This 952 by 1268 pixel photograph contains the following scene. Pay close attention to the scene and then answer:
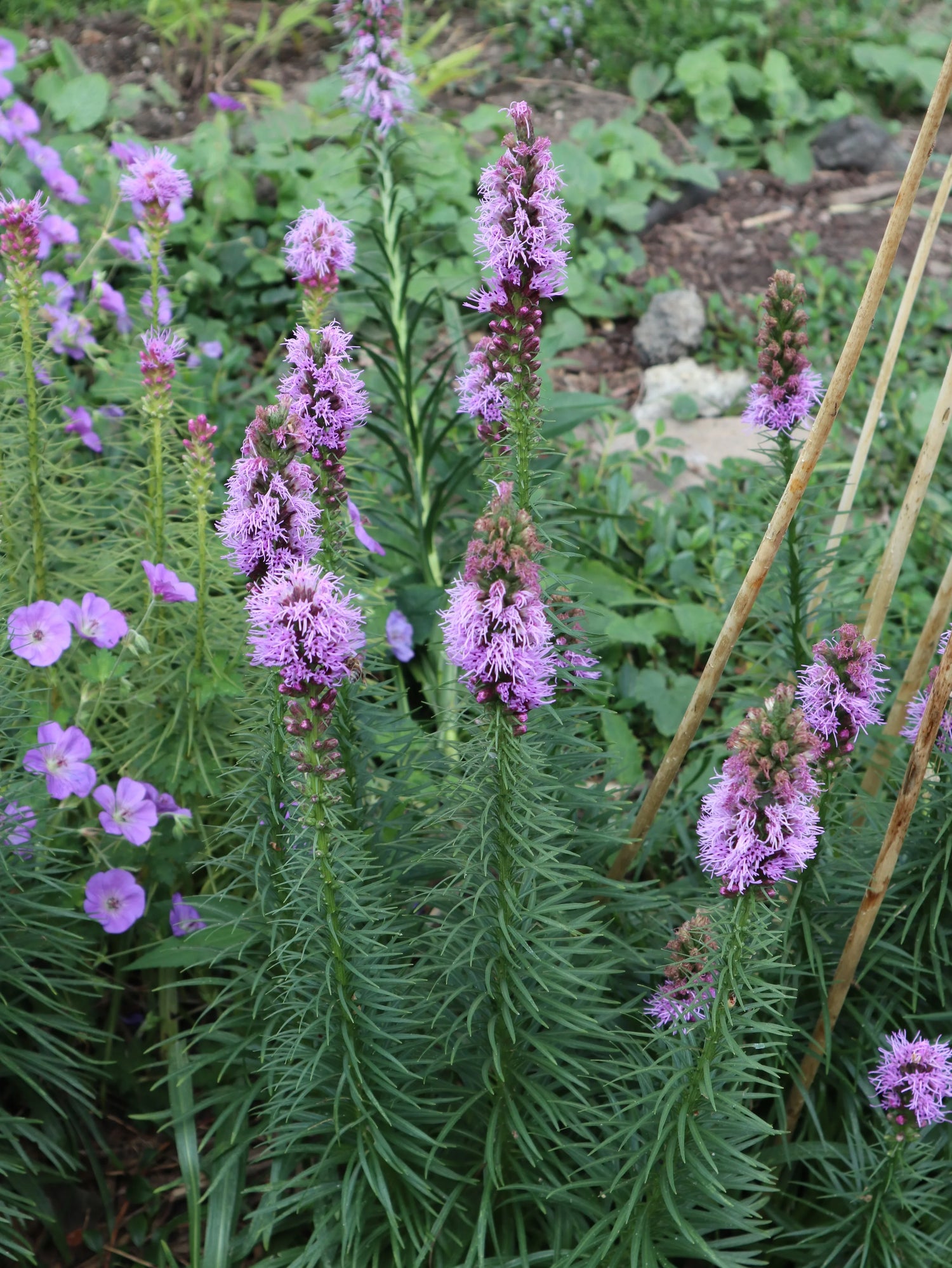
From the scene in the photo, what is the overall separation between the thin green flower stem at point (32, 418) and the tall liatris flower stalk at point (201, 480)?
0.31m

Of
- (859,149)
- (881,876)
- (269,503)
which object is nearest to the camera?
(269,503)

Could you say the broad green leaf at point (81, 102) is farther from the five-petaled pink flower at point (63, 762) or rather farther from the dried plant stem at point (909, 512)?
the dried plant stem at point (909, 512)

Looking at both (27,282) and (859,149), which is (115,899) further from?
(859,149)

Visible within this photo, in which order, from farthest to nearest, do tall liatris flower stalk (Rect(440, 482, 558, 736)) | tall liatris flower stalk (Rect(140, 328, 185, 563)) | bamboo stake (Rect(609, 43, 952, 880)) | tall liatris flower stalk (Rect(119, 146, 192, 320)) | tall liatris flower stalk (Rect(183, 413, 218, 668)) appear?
tall liatris flower stalk (Rect(119, 146, 192, 320)), tall liatris flower stalk (Rect(140, 328, 185, 563)), tall liatris flower stalk (Rect(183, 413, 218, 668)), bamboo stake (Rect(609, 43, 952, 880)), tall liatris flower stalk (Rect(440, 482, 558, 736))

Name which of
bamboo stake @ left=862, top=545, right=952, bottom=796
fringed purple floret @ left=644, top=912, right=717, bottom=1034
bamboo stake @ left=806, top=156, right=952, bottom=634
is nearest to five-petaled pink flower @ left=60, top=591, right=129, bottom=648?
fringed purple floret @ left=644, top=912, right=717, bottom=1034

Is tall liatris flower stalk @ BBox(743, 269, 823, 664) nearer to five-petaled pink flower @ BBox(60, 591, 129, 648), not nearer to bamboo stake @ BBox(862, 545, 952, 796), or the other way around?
bamboo stake @ BBox(862, 545, 952, 796)

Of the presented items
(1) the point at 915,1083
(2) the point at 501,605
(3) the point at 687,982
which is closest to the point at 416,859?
(3) the point at 687,982

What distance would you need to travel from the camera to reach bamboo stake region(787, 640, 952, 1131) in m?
1.85

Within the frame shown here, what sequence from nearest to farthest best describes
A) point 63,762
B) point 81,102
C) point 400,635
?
point 63,762 → point 400,635 → point 81,102

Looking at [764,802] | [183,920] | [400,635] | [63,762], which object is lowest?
[183,920]

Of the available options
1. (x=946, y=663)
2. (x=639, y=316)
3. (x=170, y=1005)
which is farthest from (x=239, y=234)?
(x=946, y=663)

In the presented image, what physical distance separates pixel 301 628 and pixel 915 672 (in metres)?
1.29

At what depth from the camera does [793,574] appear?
229cm

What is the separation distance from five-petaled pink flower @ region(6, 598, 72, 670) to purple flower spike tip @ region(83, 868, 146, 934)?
0.40m
